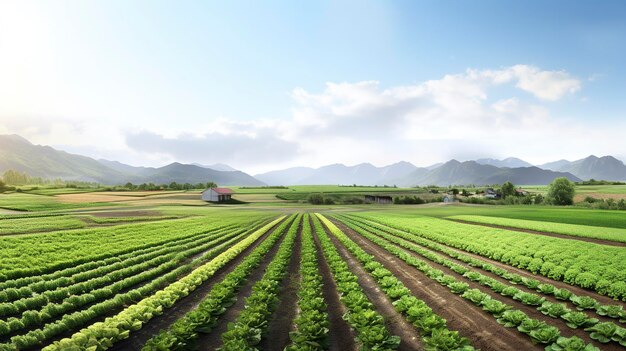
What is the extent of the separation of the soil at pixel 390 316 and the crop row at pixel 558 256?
1154cm

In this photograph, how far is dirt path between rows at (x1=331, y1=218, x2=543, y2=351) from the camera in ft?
38.6

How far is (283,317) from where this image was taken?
1484 cm

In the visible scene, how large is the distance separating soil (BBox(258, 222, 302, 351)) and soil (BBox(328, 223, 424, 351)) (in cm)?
422

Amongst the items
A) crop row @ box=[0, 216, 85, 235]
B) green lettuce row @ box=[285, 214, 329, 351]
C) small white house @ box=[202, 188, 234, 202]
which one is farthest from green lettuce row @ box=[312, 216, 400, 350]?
small white house @ box=[202, 188, 234, 202]

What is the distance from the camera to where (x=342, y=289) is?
16516 mm

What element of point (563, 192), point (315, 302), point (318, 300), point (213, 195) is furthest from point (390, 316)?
point (563, 192)

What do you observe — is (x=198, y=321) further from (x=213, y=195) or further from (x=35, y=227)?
(x=213, y=195)

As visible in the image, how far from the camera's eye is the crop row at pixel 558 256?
17.5m

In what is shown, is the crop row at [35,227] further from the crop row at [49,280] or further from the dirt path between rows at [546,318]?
the dirt path between rows at [546,318]

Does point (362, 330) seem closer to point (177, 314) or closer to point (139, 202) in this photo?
point (177, 314)

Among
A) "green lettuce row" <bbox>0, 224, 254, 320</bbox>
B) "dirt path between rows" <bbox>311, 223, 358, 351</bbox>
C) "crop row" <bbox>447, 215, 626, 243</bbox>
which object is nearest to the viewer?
"dirt path between rows" <bbox>311, 223, 358, 351</bbox>

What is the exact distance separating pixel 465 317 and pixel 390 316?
332 centimetres

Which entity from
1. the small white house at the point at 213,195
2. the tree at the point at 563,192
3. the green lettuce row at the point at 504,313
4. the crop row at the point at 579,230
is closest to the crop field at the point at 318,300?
the green lettuce row at the point at 504,313

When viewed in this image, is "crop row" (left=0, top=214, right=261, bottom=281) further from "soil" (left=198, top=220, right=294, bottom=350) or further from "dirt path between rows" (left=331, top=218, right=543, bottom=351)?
"dirt path between rows" (left=331, top=218, right=543, bottom=351)
